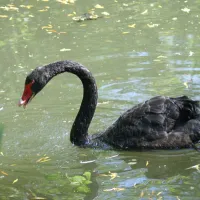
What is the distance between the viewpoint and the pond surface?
189 inches

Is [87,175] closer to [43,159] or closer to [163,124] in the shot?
[43,159]

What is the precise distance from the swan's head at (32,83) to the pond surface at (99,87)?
0.68m

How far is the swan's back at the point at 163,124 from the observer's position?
544cm

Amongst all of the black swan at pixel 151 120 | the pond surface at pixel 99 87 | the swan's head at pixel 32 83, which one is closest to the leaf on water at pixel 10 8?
the pond surface at pixel 99 87

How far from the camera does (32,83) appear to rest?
532cm

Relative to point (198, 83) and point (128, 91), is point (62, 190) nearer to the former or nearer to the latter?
point (128, 91)

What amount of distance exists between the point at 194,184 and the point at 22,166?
1842 millimetres

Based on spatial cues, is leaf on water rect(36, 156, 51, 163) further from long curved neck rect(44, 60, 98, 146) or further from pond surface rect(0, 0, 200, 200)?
long curved neck rect(44, 60, 98, 146)

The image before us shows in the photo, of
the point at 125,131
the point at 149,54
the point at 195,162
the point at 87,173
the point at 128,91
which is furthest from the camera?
the point at 149,54

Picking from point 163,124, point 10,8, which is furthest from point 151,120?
point 10,8

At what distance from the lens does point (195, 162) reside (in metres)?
5.18

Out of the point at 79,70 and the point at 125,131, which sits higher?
the point at 79,70

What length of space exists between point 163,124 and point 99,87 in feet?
6.97

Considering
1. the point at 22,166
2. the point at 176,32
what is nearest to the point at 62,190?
the point at 22,166
